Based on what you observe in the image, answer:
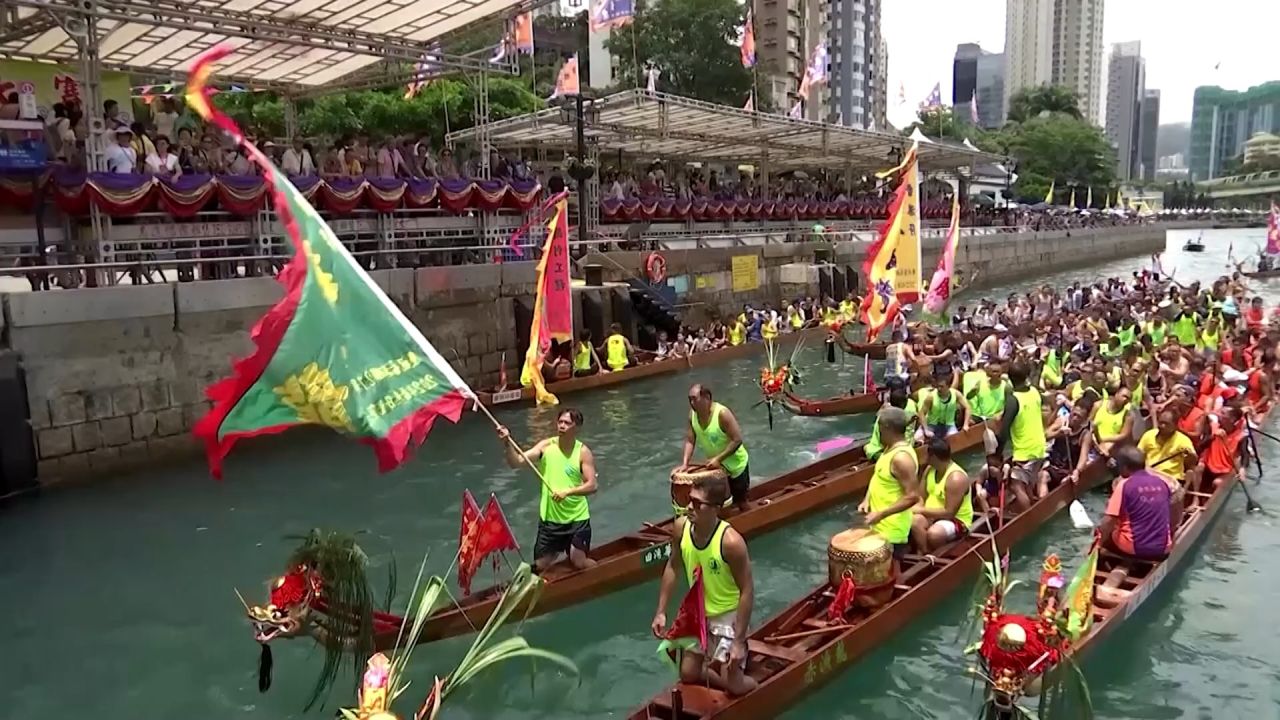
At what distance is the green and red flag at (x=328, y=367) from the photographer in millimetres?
5391

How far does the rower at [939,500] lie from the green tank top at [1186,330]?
13.2 meters

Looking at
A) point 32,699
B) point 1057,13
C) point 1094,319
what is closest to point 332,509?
point 32,699

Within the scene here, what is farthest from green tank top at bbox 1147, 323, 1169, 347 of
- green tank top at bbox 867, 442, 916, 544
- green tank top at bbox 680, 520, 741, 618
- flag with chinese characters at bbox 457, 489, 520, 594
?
green tank top at bbox 680, 520, 741, 618

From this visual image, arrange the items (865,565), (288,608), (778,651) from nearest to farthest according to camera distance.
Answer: (288,608)
(778,651)
(865,565)

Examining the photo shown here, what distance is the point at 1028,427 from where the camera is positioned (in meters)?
10.5

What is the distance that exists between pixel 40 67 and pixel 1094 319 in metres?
22.6

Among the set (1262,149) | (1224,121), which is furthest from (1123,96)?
(1262,149)

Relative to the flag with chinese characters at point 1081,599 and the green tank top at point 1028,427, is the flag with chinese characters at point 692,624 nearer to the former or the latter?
the flag with chinese characters at point 1081,599

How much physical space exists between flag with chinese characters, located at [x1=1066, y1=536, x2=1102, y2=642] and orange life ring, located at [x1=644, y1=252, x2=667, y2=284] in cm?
1874

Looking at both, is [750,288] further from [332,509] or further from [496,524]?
[496,524]

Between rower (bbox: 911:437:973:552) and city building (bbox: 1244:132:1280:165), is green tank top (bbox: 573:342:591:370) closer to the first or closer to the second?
rower (bbox: 911:437:973:552)

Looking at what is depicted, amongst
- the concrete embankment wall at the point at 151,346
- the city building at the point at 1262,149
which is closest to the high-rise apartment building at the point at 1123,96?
the city building at the point at 1262,149

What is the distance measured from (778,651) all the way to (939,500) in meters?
2.46

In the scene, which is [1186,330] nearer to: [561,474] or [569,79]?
[569,79]
